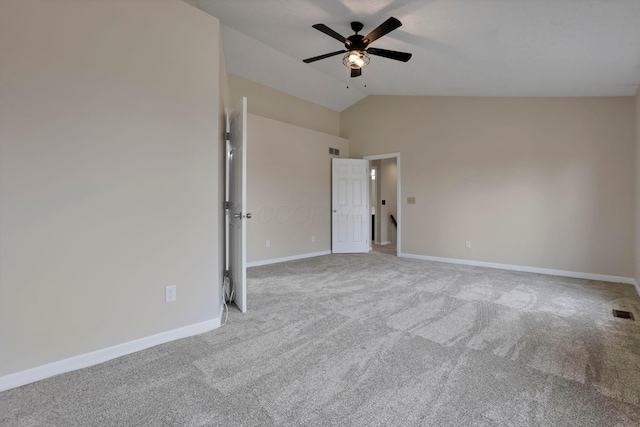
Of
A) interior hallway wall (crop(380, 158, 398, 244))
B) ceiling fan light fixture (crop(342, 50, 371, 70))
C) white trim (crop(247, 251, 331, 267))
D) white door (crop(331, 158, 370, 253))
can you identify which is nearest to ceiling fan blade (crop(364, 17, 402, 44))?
ceiling fan light fixture (crop(342, 50, 371, 70))

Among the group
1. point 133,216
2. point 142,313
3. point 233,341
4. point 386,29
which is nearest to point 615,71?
point 386,29


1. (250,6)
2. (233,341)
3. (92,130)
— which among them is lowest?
(233,341)

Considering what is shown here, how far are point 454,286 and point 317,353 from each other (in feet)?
7.95

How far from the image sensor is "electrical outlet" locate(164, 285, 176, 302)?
2150mm

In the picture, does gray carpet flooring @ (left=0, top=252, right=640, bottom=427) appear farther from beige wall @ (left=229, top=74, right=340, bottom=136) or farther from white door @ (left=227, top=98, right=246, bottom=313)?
beige wall @ (left=229, top=74, right=340, bottom=136)

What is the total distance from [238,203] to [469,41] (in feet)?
9.85

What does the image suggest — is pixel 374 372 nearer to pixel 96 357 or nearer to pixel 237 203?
pixel 96 357

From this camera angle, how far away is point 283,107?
559 cm

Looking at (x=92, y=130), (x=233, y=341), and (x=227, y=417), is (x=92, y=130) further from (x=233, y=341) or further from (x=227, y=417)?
(x=227, y=417)

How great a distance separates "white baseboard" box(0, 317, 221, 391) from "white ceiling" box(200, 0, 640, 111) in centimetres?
319

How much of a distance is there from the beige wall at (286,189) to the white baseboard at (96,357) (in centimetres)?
259

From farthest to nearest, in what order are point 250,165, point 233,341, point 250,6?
1. point 250,165
2. point 250,6
3. point 233,341

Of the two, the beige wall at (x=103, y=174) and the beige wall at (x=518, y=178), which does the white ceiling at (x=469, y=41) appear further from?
the beige wall at (x=103, y=174)

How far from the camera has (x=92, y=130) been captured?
184 cm
